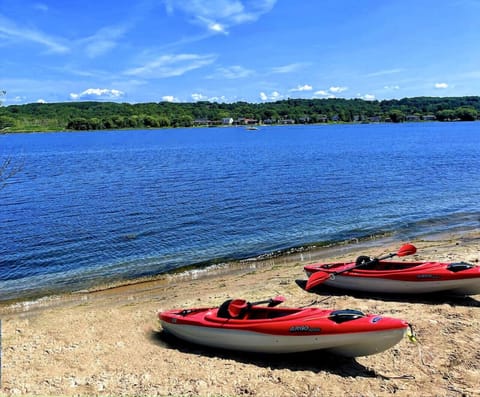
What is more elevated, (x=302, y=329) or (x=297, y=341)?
(x=302, y=329)

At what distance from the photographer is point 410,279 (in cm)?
1142

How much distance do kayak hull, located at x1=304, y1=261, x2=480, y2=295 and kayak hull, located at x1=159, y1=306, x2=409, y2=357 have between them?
366 centimetres

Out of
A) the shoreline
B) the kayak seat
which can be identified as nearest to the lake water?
the shoreline

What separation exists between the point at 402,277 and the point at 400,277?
2.0 inches

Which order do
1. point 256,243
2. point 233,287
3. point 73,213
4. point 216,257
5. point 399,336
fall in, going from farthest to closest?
point 73,213 < point 256,243 < point 216,257 < point 233,287 < point 399,336

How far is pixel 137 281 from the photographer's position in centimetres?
1475

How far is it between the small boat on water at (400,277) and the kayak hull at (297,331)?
3171 millimetres

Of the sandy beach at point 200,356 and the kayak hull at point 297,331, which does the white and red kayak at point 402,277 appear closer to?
the sandy beach at point 200,356

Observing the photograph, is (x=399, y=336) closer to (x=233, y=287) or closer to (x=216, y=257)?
(x=233, y=287)

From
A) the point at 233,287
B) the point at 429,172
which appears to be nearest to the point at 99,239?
the point at 233,287

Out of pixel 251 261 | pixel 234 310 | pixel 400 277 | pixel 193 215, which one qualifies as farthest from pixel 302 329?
pixel 193 215

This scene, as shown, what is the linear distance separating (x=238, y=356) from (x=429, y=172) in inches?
1436

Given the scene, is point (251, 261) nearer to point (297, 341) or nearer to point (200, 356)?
point (200, 356)

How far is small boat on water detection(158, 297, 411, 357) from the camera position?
25.8 ft
